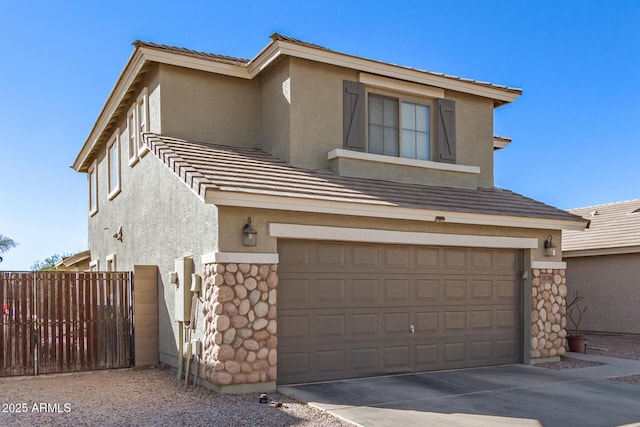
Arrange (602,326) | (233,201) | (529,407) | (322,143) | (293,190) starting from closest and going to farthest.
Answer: (529,407) < (233,201) < (293,190) < (322,143) < (602,326)

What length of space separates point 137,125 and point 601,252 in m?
13.2

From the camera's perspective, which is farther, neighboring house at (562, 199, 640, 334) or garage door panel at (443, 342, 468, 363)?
neighboring house at (562, 199, 640, 334)

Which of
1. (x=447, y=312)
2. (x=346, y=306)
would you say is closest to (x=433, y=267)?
(x=447, y=312)

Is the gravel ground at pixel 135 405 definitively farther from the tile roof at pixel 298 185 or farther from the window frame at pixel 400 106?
the window frame at pixel 400 106

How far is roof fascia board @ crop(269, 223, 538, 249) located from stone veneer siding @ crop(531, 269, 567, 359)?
74cm

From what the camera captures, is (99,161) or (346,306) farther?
(99,161)

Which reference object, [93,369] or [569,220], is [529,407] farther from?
[93,369]

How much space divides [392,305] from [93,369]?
5497 millimetres

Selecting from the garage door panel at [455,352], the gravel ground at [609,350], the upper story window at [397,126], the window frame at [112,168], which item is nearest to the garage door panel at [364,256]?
the garage door panel at [455,352]

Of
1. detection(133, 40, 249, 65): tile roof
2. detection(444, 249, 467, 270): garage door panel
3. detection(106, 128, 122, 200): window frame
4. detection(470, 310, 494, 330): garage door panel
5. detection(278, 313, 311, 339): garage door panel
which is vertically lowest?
detection(470, 310, 494, 330): garage door panel

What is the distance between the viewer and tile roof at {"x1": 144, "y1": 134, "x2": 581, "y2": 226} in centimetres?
958

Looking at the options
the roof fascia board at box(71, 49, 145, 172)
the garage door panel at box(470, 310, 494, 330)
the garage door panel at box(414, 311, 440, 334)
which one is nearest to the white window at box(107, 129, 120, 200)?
the roof fascia board at box(71, 49, 145, 172)

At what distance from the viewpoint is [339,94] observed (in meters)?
11.9

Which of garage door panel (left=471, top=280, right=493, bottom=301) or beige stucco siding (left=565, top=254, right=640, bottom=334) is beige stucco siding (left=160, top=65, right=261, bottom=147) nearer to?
garage door panel (left=471, top=280, right=493, bottom=301)
